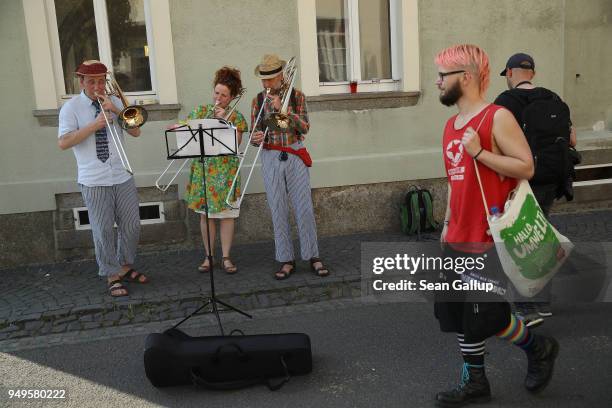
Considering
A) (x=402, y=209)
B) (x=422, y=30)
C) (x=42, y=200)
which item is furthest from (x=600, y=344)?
(x=42, y=200)

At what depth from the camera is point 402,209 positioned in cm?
715

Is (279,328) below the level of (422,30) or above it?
below

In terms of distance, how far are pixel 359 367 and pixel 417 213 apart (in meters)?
3.32

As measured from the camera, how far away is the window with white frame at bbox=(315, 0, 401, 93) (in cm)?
730

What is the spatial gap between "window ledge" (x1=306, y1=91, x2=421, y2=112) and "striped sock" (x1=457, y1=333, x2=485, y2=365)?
426cm

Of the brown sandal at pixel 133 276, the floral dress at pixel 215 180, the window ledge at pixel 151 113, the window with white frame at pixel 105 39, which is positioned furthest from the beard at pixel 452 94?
the window with white frame at pixel 105 39

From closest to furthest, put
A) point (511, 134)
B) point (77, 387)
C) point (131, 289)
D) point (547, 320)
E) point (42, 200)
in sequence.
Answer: point (511, 134), point (77, 387), point (547, 320), point (131, 289), point (42, 200)

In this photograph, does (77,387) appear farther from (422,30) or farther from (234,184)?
(422,30)

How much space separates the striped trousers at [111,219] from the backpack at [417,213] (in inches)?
123

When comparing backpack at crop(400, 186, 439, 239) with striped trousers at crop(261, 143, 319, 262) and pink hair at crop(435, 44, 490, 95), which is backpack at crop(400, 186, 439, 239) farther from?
pink hair at crop(435, 44, 490, 95)

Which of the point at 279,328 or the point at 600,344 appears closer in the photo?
the point at 600,344

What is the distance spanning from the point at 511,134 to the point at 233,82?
3.25 m

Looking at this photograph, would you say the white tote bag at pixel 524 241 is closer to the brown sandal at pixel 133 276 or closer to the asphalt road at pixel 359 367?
the asphalt road at pixel 359 367

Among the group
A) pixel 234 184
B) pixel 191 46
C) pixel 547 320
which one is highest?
pixel 191 46
